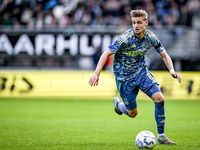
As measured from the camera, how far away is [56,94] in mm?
15914

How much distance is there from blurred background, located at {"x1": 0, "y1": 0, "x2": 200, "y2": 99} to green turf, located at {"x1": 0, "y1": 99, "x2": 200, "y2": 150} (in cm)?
262

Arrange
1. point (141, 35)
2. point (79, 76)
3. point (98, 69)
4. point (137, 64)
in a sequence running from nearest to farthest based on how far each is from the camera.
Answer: point (98, 69)
point (141, 35)
point (137, 64)
point (79, 76)

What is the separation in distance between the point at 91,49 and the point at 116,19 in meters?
3.16

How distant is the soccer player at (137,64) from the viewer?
6.60m

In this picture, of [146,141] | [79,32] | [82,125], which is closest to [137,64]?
[146,141]

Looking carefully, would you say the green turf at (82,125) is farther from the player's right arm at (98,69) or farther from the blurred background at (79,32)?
the blurred background at (79,32)

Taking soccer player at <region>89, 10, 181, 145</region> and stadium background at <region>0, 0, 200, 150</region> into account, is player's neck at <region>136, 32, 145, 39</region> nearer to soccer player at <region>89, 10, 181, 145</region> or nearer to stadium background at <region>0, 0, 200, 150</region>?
soccer player at <region>89, 10, 181, 145</region>

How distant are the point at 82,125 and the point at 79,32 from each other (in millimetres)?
8547

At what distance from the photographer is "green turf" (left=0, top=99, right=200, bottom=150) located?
6590 mm

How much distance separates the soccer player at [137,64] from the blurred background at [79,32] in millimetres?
9060

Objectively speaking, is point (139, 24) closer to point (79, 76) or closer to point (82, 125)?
point (82, 125)

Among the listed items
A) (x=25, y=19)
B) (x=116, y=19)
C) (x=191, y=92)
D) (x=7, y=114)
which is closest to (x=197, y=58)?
(x=191, y=92)

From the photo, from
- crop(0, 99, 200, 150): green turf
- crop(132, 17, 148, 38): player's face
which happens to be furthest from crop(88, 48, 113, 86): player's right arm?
crop(0, 99, 200, 150): green turf

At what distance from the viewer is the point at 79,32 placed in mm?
17172
